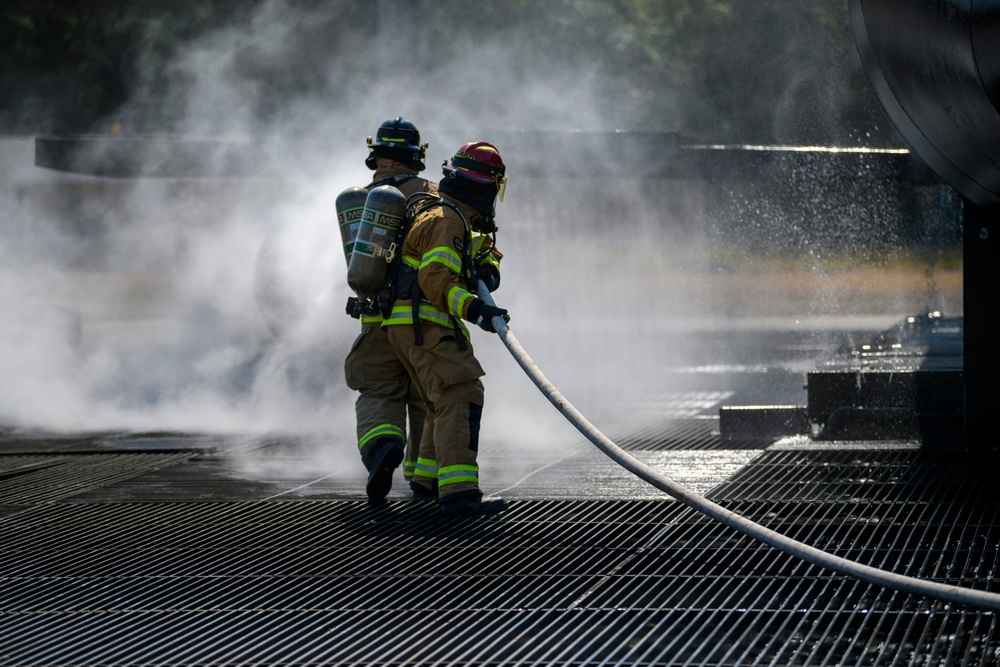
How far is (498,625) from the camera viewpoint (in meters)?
3.44

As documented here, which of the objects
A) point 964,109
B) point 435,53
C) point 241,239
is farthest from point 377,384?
point 435,53

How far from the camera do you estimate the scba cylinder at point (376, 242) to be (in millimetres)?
4938

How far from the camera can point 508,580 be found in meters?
3.91

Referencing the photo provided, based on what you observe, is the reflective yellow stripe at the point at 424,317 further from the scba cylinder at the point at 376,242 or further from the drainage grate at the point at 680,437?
the drainage grate at the point at 680,437

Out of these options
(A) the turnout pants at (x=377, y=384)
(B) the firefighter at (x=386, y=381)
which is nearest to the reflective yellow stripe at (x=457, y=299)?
(B) the firefighter at (x=386, y=381)

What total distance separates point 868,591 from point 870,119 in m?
9.42

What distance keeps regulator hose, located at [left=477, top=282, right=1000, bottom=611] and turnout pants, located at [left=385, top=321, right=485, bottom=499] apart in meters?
0.24

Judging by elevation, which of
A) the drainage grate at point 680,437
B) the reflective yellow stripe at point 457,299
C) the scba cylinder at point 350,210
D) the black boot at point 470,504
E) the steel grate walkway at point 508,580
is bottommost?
the steel grate walkway at point 508,580

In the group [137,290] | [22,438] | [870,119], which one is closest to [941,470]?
[22,438]

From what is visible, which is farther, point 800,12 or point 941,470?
point 800,12

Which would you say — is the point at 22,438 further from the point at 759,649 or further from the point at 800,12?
the point at 800,12

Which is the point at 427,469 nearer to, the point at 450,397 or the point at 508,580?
the point at 450,397

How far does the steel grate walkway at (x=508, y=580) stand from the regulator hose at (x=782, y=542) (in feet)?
0.25

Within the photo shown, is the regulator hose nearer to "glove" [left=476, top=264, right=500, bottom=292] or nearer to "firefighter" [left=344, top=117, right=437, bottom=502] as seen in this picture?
"glove" [left=476, top=264, right=500, bottom=292]
